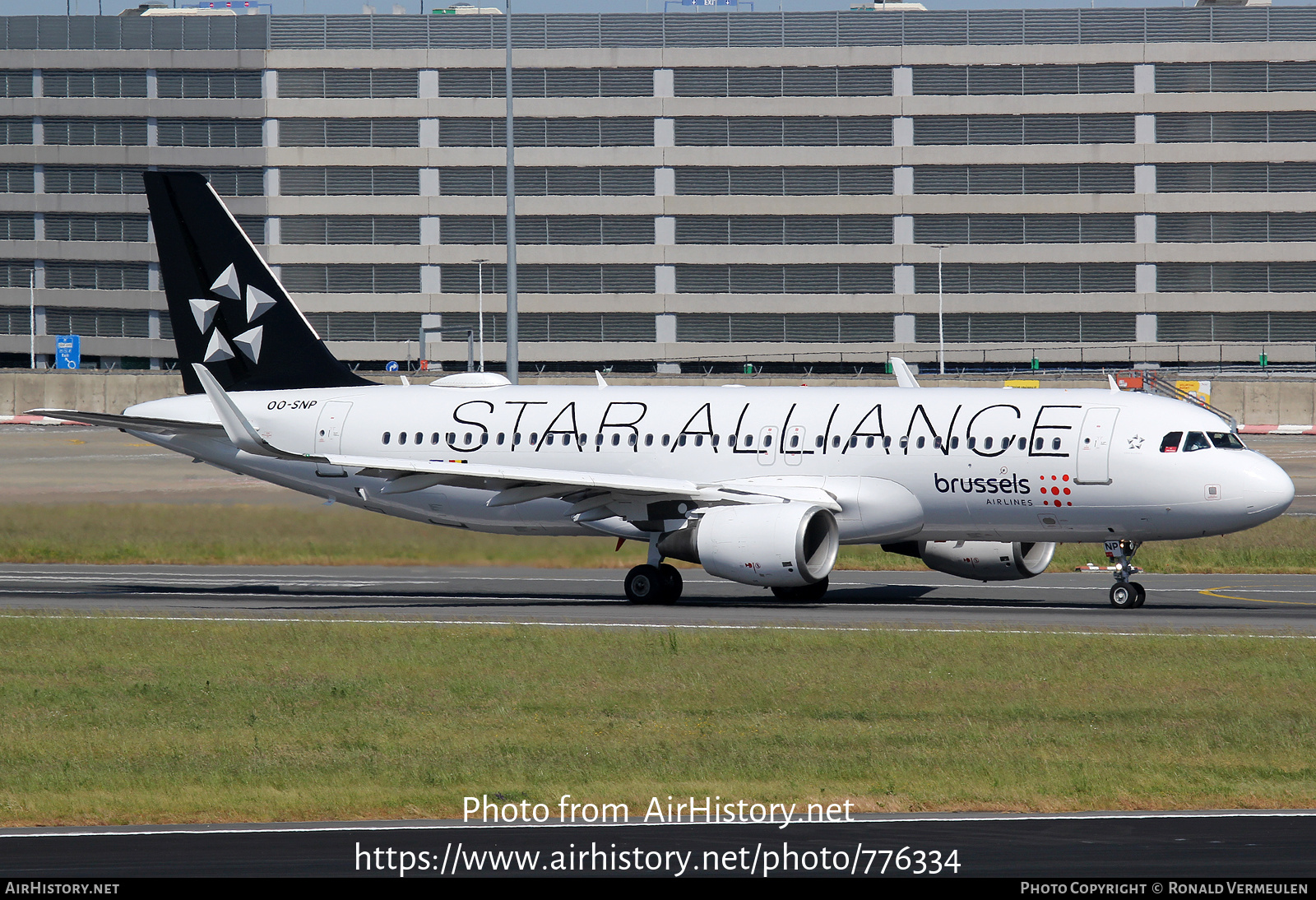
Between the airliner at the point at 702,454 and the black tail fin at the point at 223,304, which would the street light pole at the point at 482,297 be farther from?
the airliner at the point at 702,454

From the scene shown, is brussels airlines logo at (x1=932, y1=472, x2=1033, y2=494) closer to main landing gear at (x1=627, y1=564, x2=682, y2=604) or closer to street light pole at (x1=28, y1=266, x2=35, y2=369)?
main landing gear at (x1=627, y1=564, x2=682, y2=604)

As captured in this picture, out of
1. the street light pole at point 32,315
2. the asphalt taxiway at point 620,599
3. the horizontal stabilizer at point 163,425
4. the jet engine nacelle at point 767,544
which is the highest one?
the street light pole at point 32,315

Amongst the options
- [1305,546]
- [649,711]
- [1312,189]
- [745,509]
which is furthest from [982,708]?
[1312,189]

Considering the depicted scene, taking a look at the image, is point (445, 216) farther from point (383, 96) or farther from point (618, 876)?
point (618, 876)

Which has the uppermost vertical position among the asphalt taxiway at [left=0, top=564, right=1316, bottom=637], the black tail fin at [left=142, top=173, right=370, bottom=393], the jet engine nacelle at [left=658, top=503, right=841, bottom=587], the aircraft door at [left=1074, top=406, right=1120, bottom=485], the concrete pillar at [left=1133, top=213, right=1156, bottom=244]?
the concrete pillar at [left=1133, top=213, right=1156, bottom=244]

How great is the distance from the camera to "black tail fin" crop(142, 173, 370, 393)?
3778cm

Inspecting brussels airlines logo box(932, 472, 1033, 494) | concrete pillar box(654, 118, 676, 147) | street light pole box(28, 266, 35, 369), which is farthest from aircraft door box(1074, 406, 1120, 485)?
street light pole box(28, 266, 35, 369)

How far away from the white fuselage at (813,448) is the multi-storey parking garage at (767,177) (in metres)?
82.6

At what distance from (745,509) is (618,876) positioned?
1936 cm

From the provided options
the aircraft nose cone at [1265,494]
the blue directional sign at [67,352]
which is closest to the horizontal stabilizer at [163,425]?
the aircraft nose cone at [1265,494]

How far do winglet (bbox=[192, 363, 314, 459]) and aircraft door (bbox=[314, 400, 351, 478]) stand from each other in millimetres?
3932

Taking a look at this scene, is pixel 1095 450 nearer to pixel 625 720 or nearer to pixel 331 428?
pixel 625 720

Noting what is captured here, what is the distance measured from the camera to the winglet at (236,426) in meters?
31.7

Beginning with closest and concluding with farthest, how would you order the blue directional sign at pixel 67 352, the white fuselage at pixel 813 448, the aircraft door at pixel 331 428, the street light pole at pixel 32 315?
the white fuselage at pixel 813 448 < the aircraft door at pixel 331 428 < the blue directional sign at pixel 67 352 < the street light pole at pixel 32 315
